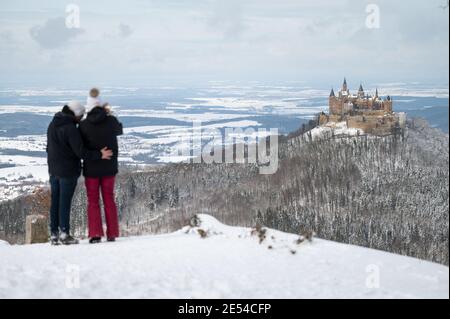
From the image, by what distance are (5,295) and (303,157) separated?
144 meters

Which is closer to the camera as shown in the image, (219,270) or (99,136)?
(219,270)

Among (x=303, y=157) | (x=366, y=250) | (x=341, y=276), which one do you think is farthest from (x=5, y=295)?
(x=303, y=157)

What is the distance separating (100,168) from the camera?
1098 centimetres

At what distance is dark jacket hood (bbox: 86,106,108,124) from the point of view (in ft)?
34.8

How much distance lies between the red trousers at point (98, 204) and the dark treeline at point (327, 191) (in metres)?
105

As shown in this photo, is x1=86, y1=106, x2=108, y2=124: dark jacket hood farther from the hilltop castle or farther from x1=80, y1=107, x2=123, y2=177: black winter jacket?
the hilltop castle

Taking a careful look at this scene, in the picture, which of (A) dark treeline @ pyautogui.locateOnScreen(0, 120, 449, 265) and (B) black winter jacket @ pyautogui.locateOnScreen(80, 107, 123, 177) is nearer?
(B) black winter jacket @ pyautogui.locateOnScreen(80, 107, 123, 177)

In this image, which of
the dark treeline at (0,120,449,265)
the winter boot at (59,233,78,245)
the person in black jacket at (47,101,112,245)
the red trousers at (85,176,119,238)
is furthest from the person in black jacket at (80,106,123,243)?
the dark treeline at (0,120,449,265)

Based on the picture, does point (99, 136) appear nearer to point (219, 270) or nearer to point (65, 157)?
point (65, 157)

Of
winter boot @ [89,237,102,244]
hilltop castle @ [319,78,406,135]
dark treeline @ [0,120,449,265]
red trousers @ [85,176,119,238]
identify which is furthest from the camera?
hilltop castle @ [319,78,406,135]

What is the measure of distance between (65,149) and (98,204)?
1.19 m
